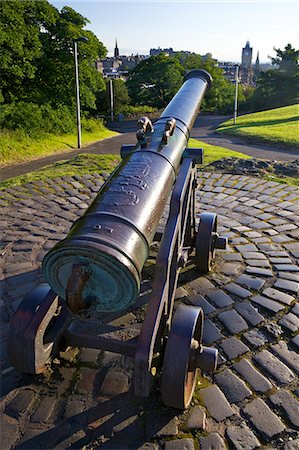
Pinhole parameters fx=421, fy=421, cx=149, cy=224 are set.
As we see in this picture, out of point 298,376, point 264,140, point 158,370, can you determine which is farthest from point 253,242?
point 264,140

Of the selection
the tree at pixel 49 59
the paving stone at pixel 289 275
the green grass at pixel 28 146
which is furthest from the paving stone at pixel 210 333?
the tree at pixel 49 59

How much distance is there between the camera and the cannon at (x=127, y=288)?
7.80ft

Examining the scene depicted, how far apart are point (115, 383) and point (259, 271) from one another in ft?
7.34

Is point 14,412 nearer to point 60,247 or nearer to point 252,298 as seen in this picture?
point 60,247

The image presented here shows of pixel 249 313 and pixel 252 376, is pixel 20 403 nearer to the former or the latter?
pixel 252 376

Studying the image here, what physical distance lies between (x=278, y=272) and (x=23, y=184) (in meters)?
5.13

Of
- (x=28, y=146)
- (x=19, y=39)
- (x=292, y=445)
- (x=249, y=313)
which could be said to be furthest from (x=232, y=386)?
(x=19, y=39)

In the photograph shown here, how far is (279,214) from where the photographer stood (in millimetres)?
6336

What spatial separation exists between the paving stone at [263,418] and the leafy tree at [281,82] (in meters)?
45.4

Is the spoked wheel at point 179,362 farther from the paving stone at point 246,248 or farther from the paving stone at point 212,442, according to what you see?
the paving stone at point 246,248

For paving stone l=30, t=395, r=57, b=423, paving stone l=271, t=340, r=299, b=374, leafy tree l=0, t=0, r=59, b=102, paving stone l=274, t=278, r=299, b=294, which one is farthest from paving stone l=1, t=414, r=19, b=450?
leafy tree l=0, t=0, r=59, b=102

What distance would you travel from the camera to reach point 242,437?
264cm

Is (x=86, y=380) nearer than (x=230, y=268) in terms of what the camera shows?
Yes

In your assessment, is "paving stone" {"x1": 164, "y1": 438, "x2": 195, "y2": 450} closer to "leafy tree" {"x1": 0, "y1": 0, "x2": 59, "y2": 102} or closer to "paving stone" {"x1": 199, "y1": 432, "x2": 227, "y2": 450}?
"paving stone" {"x1": 199, "y1": 432, "x2": 227, "y2": 450}
